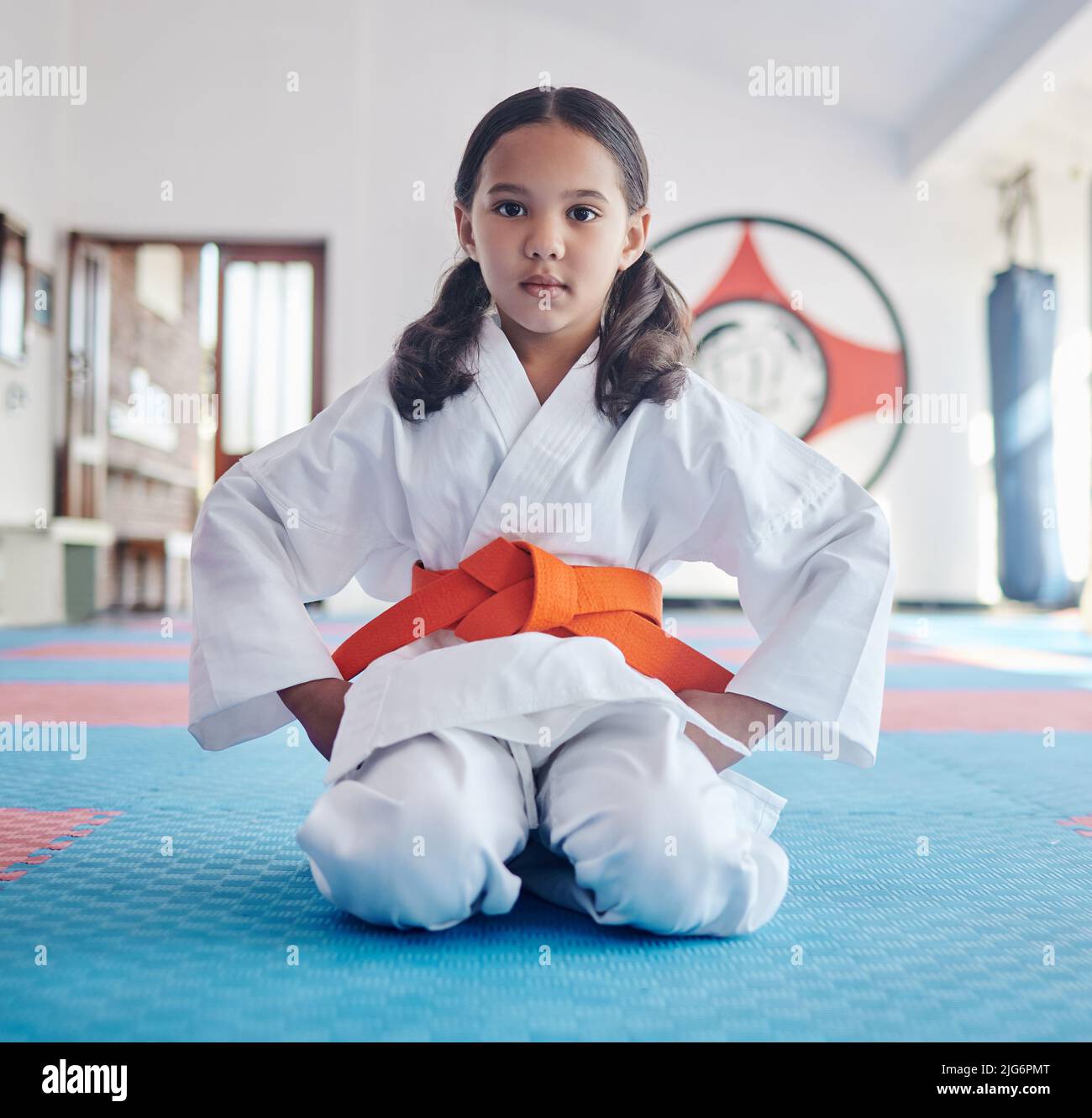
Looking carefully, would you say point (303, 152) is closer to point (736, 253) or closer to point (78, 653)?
point (736, 253)

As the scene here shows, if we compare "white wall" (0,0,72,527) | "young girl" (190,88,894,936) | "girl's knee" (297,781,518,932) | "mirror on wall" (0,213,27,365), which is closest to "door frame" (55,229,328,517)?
"white wall" (0,0,72,527)

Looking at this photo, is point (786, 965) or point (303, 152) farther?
point (303, 152)

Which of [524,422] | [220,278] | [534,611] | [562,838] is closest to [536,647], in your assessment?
[534,611]

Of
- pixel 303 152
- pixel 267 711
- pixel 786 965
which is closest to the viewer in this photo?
pixel 786 965

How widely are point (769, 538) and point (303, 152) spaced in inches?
264

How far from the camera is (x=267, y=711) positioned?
4.63 feet

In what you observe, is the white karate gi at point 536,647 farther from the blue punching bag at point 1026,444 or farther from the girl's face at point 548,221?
the blue punching bag at point 1026,444

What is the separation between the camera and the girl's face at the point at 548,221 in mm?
1414

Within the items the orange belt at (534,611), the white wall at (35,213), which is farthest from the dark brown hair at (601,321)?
the white wall at (35,213)

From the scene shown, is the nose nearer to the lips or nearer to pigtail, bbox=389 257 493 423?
the lips

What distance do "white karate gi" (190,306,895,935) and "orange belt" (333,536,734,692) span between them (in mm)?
41

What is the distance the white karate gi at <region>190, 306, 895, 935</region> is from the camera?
1.13 meters

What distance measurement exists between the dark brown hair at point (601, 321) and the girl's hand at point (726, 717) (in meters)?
0.36
